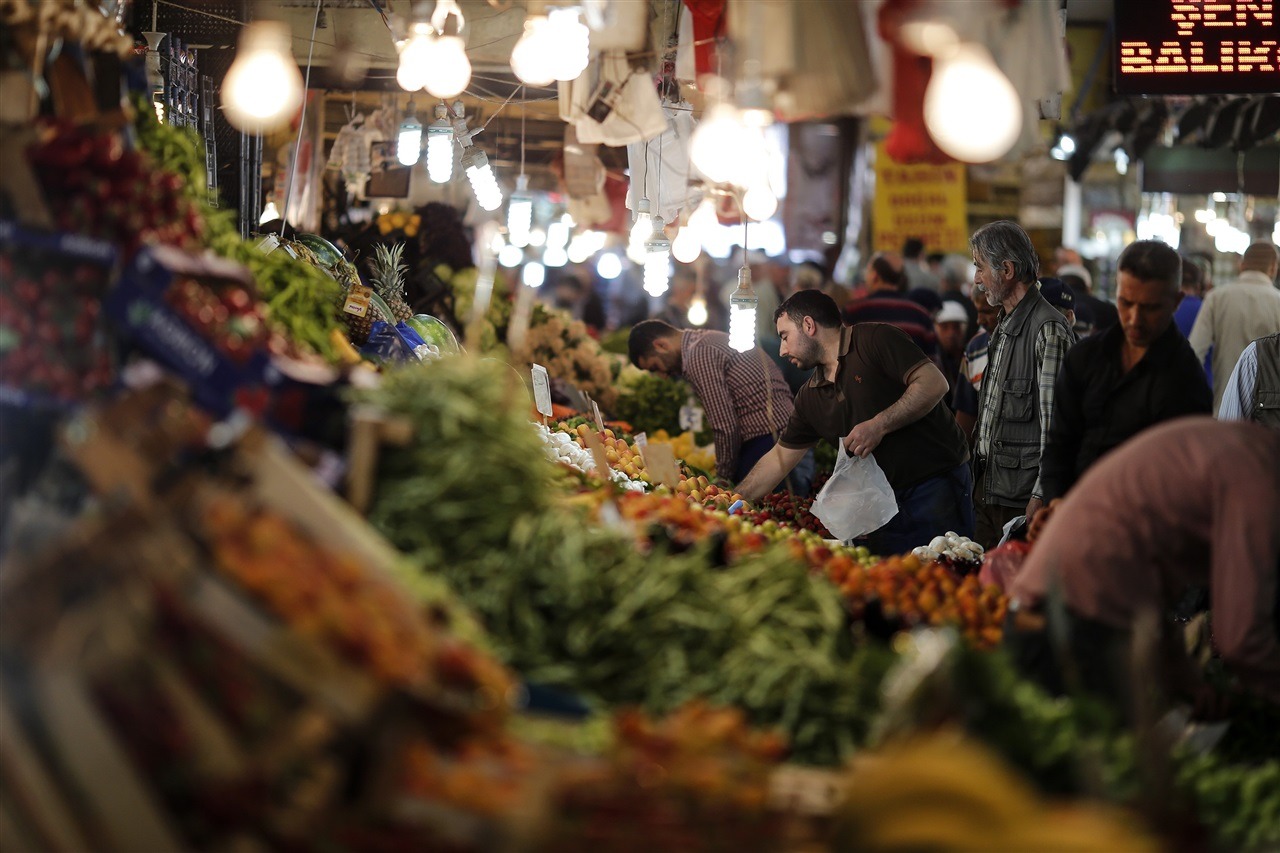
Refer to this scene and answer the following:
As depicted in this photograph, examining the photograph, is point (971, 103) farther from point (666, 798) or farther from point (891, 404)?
point (891, 404)

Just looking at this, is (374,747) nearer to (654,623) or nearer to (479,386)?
(654,623)

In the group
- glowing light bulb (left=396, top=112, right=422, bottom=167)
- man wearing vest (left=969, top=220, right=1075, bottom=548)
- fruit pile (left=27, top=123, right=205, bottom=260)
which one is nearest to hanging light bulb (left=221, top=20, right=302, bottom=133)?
fruit pile (left=27, top=123, right=205, bottom=260)

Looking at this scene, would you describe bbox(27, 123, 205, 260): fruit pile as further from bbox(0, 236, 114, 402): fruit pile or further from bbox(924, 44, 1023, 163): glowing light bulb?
bbox(924, 44, 1023, 163): glowing light bulb

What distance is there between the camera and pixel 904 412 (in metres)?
6.51

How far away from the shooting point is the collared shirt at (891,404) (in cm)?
665

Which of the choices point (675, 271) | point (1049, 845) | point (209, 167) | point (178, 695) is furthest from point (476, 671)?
point (675, 271)

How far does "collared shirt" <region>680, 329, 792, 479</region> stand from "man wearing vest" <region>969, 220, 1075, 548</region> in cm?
147

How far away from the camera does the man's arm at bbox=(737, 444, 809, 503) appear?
23.2 feet

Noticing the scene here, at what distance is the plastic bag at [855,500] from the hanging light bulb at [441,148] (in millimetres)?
2562

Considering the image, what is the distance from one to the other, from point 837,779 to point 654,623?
Result: 23.0 inches

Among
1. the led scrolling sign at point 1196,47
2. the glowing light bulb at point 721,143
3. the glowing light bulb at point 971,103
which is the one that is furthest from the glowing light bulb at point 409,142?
the glowing light bulb at point 971,103

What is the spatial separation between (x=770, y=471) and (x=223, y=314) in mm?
4007

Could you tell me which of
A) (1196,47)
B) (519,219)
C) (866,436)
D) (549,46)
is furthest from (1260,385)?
(549,46)

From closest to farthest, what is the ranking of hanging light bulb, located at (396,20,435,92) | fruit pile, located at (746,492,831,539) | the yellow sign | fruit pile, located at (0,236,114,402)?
1. fruit pile, located at (0,236,114,402)
2. hanging light bulb, located at (396,20,435,92)
3. fruit pile, located at (746,492,831,539)
4. the yellow sign
